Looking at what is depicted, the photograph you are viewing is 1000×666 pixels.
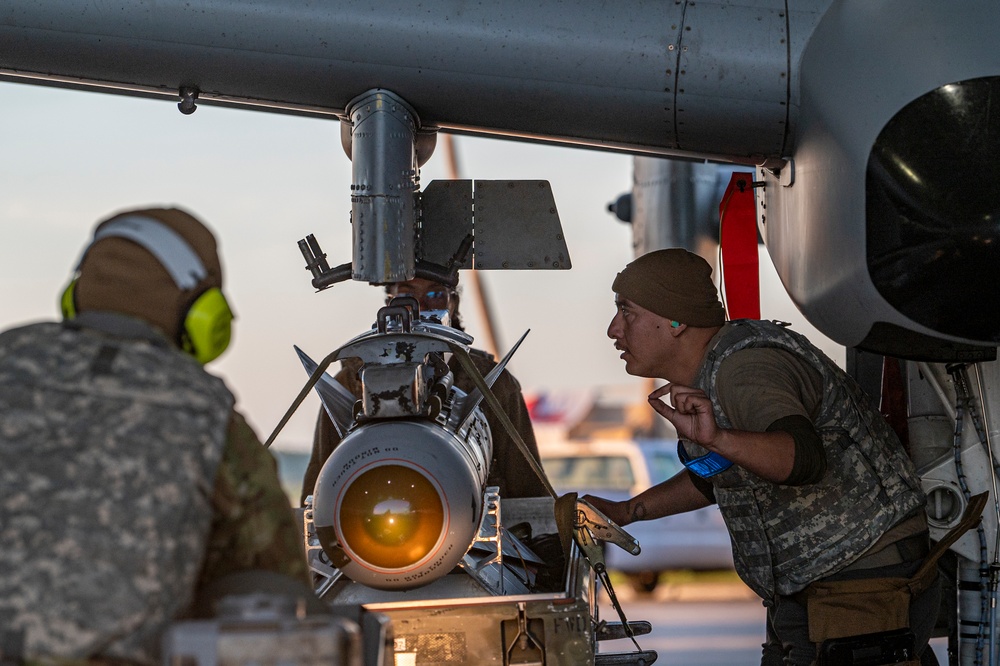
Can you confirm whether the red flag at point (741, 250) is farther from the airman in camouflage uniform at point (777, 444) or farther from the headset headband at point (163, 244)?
the headset headband at point (163, 244)

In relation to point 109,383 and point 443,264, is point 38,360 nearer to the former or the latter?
point 109,383

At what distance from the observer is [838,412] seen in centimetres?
350

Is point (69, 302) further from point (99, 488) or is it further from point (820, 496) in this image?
point (820, 496)

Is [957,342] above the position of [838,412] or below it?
above

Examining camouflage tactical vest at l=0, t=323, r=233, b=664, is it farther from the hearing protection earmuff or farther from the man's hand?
the man's hand

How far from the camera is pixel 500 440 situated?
207 inches

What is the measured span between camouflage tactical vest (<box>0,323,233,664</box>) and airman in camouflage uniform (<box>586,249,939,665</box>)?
1.59 m

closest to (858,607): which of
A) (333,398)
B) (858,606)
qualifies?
(858,606)

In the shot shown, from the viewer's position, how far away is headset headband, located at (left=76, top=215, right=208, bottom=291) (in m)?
2.13

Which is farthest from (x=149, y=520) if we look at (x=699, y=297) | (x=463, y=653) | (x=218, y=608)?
(x=699, y=297)

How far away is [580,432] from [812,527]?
29363 millimetres

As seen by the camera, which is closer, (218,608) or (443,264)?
(218,608)

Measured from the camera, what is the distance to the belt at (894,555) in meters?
3.49

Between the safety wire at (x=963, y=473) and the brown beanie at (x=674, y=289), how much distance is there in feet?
2.94
